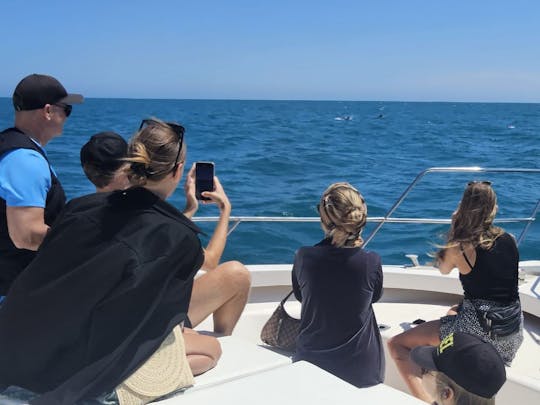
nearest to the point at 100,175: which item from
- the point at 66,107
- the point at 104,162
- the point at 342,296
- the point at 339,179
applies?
the point at 104,162

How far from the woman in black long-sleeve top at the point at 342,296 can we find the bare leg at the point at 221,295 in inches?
11.4

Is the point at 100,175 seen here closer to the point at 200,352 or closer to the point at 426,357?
the point at 200,352

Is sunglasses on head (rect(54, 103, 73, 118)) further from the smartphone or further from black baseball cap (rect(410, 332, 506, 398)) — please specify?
black baseball cap (rect(410, 332, 506, 398))

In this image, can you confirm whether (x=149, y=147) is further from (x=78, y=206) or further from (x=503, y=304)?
(x=503, y=304)

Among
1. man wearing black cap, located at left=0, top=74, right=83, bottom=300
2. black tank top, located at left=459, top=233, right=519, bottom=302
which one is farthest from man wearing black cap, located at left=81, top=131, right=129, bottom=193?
black tank top, located at left=459, top=233, right=519, bottom=302

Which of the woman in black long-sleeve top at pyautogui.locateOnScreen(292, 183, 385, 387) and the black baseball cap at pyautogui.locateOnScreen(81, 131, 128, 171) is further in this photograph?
the black baseball cap at pyautogui.locateOnScreen(81, 131, 128, 171)

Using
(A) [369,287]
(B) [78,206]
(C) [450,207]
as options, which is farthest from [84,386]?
(C) [450,207]

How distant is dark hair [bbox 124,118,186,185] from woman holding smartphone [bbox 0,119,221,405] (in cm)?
3

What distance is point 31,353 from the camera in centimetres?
147

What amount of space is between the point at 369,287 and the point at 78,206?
0.98 meters

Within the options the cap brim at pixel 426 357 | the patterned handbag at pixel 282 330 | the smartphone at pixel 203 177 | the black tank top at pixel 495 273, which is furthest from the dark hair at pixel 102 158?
the black tank top at pixel 495 273

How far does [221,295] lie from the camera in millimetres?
2172

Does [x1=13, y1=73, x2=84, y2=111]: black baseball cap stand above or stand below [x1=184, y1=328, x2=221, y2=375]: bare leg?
above

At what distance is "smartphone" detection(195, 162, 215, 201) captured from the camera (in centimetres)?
208
